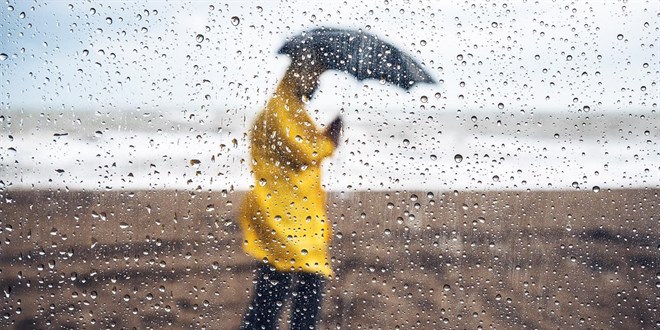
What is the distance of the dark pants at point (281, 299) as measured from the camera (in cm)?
95

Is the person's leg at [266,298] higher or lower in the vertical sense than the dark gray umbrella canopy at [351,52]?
lower

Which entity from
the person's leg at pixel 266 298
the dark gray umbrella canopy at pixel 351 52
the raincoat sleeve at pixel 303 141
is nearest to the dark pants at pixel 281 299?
the person's leg at pixel 266 298

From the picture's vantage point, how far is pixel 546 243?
944 mm

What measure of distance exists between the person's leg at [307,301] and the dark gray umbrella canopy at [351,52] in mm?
362

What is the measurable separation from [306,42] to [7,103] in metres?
0.55

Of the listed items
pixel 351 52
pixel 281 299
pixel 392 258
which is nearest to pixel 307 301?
pixel 281 299

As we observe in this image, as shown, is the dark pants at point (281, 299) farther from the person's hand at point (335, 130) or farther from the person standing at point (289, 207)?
the person's hand at point (335, 130)

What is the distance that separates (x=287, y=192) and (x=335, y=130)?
14 cm

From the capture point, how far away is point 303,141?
0.93 metres

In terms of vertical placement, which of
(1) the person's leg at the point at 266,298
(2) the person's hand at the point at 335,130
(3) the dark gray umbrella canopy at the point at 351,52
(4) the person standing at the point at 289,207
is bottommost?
(1) the person's leg at the point at 266,298

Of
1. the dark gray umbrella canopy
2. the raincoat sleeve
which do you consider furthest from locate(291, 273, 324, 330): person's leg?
the dark gray umbrella canopy

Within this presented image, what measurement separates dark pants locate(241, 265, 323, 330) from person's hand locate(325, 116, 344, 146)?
243 mm

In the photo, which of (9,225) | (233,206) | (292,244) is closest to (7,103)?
(9,225)

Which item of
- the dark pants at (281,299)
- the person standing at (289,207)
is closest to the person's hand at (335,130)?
the person standing at (289,207)
